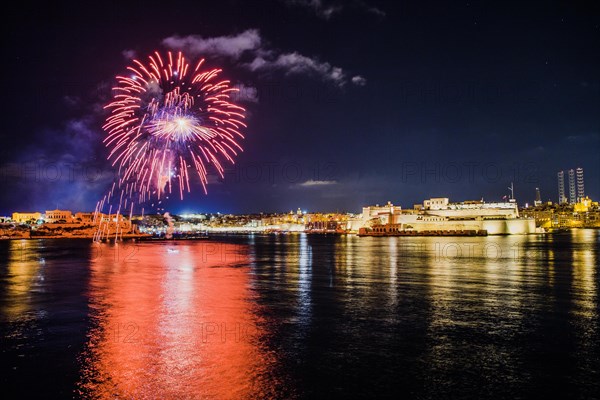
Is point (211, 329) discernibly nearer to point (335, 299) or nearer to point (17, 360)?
point (17, 360)

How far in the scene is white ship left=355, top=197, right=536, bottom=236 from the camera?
104m

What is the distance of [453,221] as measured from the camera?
366ft

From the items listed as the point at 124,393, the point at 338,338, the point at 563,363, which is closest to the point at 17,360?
the point at 124,393

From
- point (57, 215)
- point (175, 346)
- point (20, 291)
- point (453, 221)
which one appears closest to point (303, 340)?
point (175, 346)

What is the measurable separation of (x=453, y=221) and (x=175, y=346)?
110 m

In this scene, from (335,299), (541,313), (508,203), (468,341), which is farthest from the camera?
(508,203)

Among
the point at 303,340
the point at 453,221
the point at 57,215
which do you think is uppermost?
the point at 57,215

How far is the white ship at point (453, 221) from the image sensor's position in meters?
104

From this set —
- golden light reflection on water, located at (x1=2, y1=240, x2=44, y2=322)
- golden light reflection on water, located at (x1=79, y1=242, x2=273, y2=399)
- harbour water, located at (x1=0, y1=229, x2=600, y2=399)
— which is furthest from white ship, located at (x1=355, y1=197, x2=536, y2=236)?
golden light reflection on water, located at (x1=79, y1=242, x2=273, y2=399)

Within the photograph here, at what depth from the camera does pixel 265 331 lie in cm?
1083

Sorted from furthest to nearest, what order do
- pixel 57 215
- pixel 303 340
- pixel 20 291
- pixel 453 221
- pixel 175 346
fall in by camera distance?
pixel 57 215, pixel 453 221, pixel 20 291, pixel 303 340, pixel 175 346

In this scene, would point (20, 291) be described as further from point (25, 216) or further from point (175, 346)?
point (25, 216)

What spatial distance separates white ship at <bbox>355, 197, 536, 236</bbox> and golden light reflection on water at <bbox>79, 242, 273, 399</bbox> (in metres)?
97.9

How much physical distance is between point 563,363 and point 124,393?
7.69 metres
